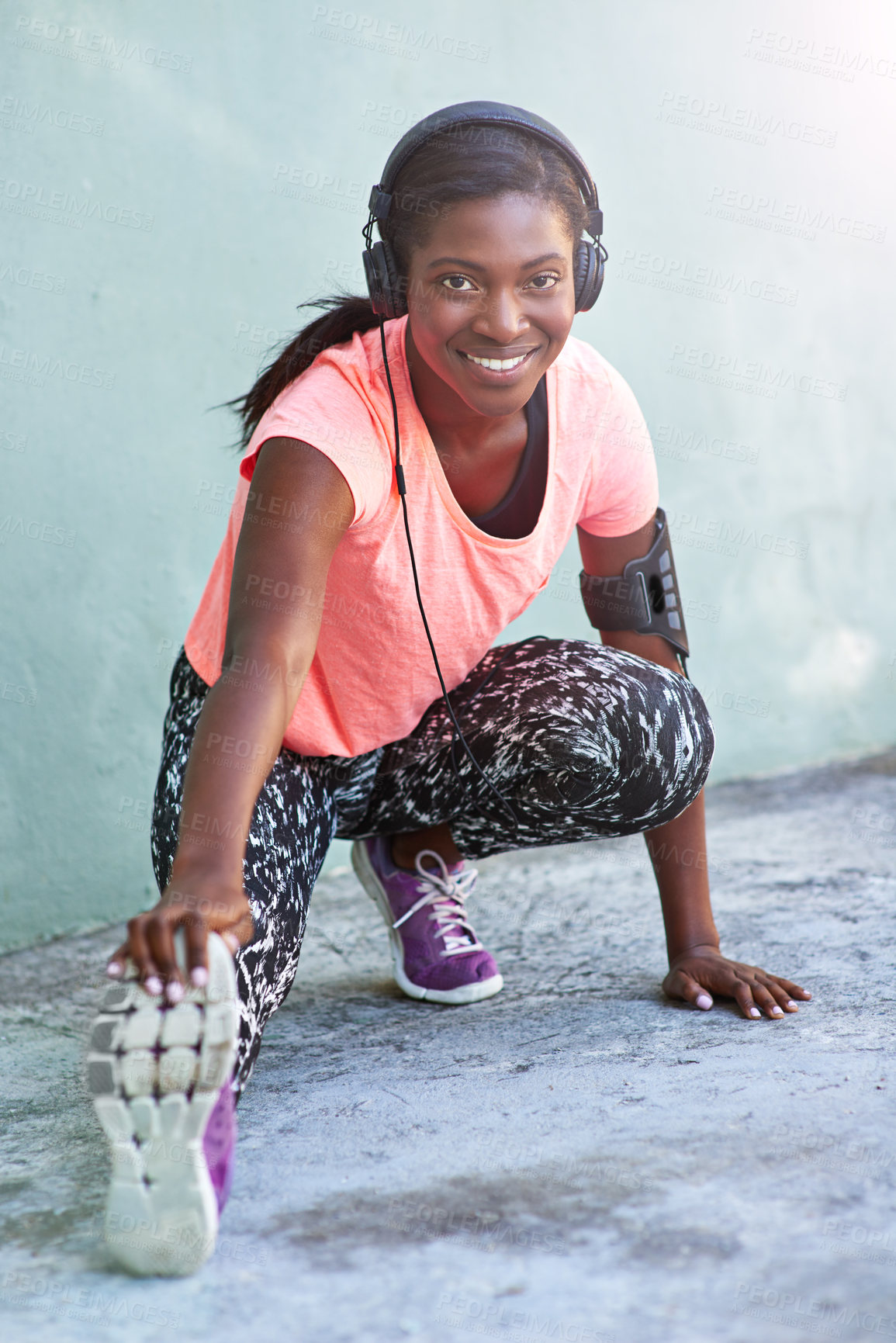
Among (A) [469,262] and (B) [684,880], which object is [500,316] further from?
(B) [684,880]

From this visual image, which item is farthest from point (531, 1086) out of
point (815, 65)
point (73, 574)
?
point (815, 65)

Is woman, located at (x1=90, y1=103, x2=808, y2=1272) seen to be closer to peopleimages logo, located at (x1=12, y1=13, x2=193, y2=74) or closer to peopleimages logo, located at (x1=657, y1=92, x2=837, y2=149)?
peopleimages logo, located at (x1=12, y1=13, x2=193, y2=74)

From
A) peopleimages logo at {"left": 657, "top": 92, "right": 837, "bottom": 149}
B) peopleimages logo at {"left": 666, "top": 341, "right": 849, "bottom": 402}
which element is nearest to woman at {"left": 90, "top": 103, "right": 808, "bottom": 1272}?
peopleimages logo at {"left": 666, "top": 341, "right": 849, "bottom": 402}

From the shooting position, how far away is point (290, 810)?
5.35 ft

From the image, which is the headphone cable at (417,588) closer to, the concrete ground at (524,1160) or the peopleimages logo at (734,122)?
the concrete ground at (524,1160)

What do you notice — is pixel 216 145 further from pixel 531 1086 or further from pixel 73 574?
pixel 531 1086

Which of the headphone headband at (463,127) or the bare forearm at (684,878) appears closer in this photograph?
the headphone headband at (463,127)

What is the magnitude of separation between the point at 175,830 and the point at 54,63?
1.42 metres

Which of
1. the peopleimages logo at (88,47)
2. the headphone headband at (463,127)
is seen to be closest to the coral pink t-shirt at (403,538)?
the headphone headband at (463,127)

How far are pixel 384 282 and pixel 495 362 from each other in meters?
0.18

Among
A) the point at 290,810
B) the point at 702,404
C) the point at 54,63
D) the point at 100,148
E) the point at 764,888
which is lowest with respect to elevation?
the point at 764,888

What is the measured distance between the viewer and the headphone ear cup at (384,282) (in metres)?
1.51

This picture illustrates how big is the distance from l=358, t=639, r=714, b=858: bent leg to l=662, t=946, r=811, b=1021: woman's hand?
21 centimetres

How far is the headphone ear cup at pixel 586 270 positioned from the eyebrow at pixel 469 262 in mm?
91
